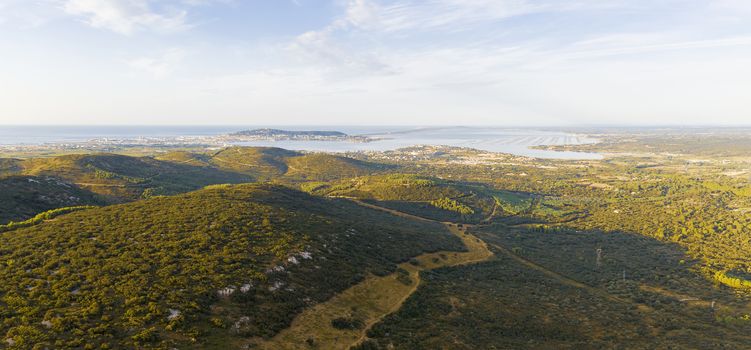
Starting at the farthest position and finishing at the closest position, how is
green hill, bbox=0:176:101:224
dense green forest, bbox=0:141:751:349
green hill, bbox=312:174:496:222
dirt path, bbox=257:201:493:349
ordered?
green hill, bbox=312:174:496:222
green hill, bbox=0:176:101:224
dirt path, bbox=257:201:493:349
dense green forest, bbox=0:141:751:349

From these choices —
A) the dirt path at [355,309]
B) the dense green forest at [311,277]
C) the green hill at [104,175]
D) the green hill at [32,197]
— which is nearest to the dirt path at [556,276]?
the dense green forest at [311,277]

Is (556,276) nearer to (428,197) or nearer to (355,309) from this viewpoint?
(355,309)

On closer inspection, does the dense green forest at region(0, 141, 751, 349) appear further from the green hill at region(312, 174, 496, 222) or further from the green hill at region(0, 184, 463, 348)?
the green hill at region(312, 174, 496, 222)

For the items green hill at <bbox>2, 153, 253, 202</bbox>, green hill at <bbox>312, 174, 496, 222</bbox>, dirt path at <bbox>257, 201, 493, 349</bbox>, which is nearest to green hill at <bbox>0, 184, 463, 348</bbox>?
dirt path at <bbox>257, 201, 493, 349</bbox>

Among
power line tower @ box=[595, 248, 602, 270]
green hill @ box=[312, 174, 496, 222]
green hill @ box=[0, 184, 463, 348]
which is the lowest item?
Result: power line tower @ box=[595, 248, 602, 270]

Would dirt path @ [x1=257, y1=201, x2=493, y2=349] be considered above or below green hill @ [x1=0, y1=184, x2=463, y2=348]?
below

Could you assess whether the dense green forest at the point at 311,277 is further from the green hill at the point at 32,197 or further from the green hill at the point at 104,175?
the green hill at the point at 104,175
